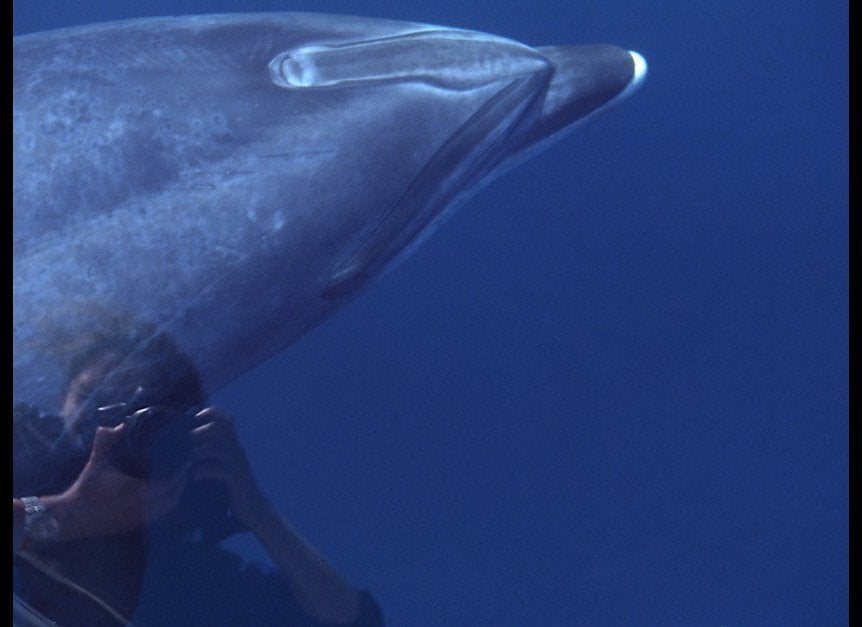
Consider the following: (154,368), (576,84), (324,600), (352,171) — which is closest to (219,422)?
(324,600)

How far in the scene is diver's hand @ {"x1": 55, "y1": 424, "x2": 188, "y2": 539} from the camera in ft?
13.9

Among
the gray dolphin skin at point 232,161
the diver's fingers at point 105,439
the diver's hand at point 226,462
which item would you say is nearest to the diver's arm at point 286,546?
the diver's hand at point 226,462

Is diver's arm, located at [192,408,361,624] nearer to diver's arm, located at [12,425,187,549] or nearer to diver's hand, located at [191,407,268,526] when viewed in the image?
diver's hand, located at [191,407,268,526]

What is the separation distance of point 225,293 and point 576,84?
1.94m

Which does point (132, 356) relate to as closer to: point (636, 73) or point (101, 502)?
point (101, 502)

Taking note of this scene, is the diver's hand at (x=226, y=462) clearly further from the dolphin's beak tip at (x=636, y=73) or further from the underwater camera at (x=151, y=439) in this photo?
the dolphin's beak tip at (x=636, y=73)

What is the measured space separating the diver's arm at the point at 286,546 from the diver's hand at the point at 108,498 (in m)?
0.36

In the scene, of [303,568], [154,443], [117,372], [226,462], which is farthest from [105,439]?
[303,568]

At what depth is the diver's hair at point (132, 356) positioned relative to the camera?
371 centimetres

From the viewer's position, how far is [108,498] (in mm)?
4742

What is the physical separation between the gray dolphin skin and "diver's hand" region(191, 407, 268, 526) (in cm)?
134

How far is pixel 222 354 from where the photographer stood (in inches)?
161

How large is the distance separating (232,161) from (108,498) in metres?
1.86

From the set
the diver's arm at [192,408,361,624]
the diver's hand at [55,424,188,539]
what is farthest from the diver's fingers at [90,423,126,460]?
the diver's arm at [192,408,361,624]
